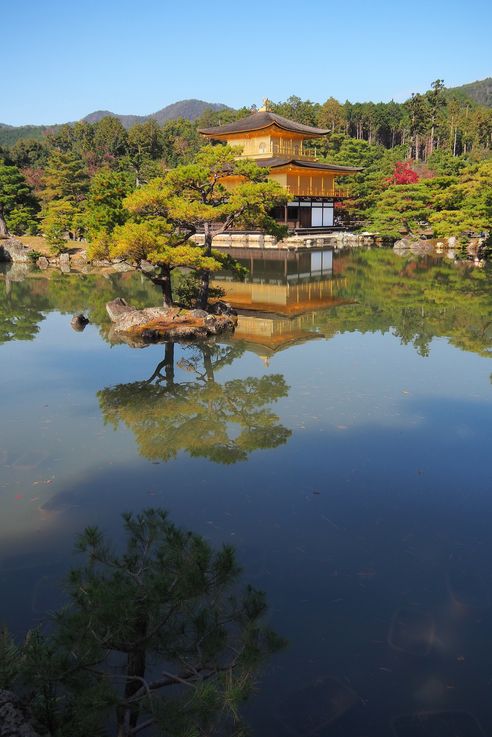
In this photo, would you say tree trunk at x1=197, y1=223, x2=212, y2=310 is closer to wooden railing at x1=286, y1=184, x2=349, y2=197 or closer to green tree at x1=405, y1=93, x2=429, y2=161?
wooden railing at x1=286, y1=184, x2=349, y2=197

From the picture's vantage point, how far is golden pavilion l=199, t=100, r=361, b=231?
35.8 metres

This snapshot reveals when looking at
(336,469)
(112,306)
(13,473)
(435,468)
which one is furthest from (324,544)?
(112,306)

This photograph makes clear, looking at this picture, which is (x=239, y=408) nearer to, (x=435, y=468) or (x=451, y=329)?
(x=435, y=468)

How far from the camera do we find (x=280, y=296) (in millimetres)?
19406

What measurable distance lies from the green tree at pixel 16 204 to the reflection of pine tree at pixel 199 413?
2690 centimetres

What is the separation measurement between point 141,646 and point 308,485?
157 inches

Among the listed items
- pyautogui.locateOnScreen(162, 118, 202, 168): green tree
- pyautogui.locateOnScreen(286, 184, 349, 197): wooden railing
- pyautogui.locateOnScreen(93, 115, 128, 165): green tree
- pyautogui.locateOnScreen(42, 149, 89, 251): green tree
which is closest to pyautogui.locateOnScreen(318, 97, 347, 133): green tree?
pyautogui.locateOnScreen(162, 118, 202, 168): green tree

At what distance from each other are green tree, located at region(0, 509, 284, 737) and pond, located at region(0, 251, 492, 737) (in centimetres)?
116

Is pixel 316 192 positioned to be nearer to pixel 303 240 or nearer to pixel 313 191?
pixel 313 191

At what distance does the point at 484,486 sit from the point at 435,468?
0.60m

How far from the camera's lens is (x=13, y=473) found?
22.3ft

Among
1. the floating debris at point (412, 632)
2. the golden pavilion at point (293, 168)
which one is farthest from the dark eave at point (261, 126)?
the floating debris at point (412, 632)

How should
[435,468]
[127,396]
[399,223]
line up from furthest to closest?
1. [399,223]
2. [127,396]
3. [435,468]

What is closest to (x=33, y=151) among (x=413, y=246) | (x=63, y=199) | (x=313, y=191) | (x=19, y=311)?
(x=63, y=199)
